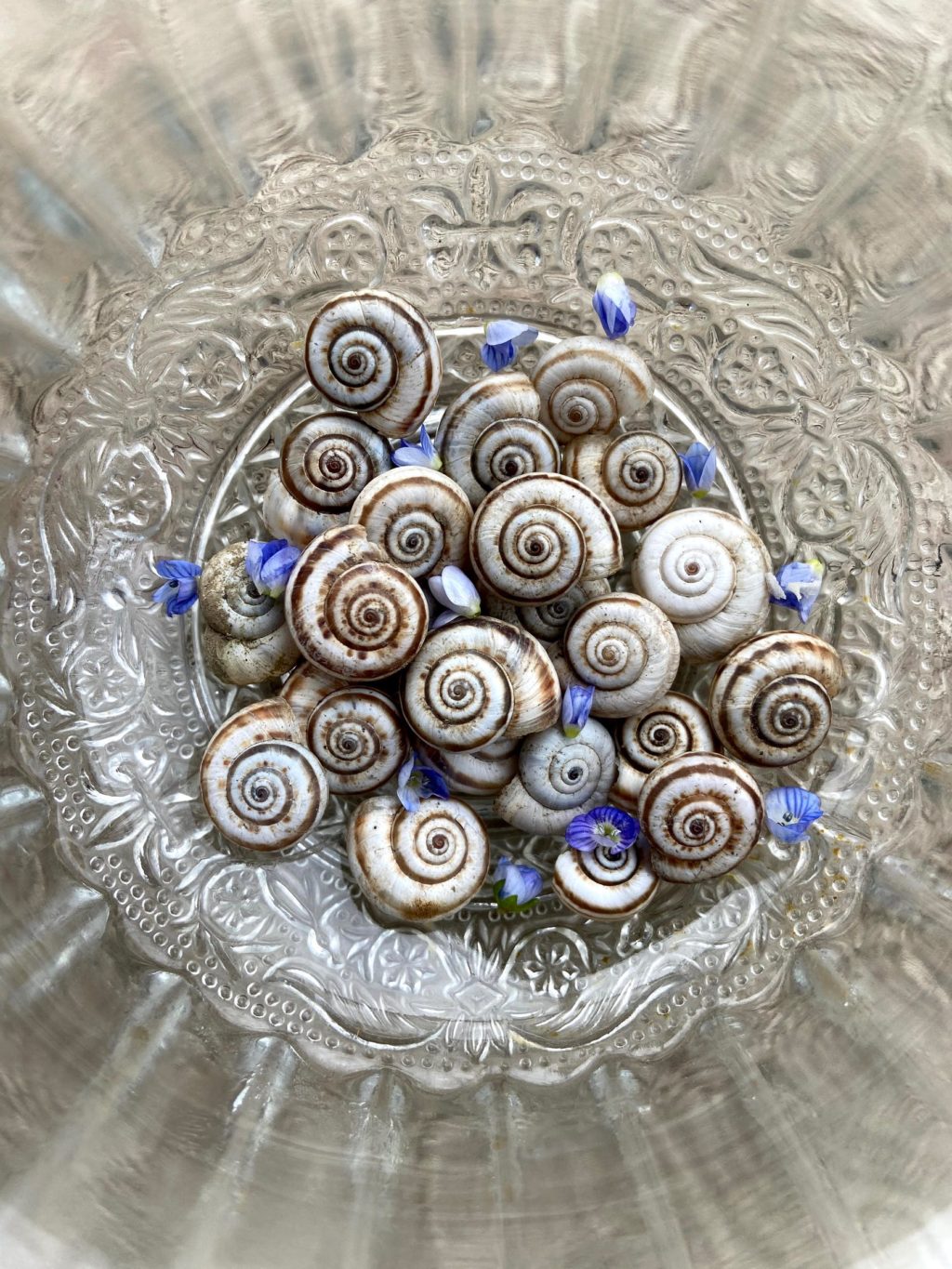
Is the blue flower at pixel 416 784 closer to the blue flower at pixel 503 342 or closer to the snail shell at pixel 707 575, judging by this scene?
the snail shell at pixel 707 575

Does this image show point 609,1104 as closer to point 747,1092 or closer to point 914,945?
point 747,1092

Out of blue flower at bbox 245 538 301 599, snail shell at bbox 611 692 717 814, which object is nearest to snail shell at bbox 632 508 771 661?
snail shell at bbox 611 692 717 814

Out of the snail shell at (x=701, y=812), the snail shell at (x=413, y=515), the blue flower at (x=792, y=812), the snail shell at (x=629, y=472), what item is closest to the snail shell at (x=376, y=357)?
the snail shell at (x=413, y=515)

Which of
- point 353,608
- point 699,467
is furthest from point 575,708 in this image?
point 699,467

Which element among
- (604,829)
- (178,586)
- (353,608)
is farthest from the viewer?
(178,586)

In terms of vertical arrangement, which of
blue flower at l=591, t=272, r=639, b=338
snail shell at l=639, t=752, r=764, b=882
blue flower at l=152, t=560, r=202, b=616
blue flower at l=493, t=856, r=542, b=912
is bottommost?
blue flower at l=493, t=856, r=542, b=912

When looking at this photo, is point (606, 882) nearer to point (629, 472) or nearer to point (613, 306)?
point (629, 472)

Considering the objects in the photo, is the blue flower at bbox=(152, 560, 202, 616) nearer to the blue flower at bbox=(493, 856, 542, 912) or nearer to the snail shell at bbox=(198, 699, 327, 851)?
the snail shell at bbox=(198, 699, 327, 851)

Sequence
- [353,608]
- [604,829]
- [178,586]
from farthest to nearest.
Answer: [178,586] < [604,829] < [353,608]
